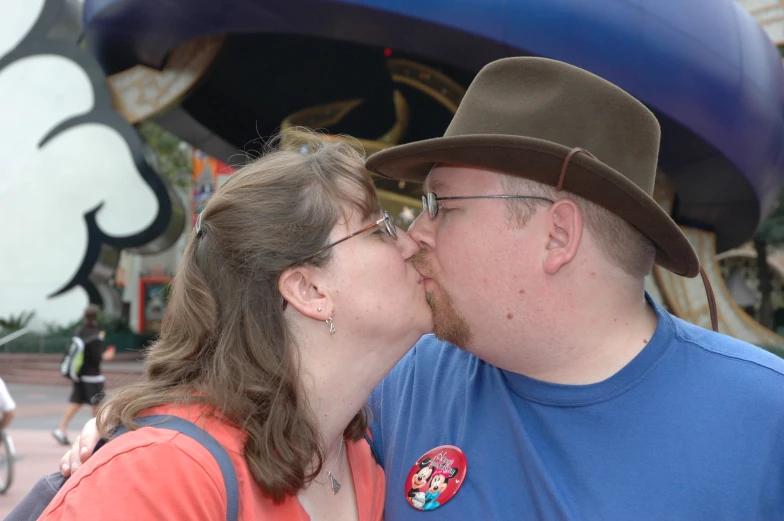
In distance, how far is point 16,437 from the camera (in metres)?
11.2

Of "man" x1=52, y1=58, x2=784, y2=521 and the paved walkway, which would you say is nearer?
"man" x1=52, y1=58, x2=784, y2=521

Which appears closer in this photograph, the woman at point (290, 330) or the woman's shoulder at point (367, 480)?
the woman at point (290, 330)

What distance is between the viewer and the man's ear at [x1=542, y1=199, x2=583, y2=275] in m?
2.23

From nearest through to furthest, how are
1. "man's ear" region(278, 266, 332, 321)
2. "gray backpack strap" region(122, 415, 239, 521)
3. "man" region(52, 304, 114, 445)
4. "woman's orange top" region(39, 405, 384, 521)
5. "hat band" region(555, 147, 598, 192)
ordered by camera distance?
1. "woman's orange top" region(39, 405, 384, 521)
2. "gray backpack strap" region(122, 415, 239, 521)
3. "hat band" region(555, 147, 598, 192)
4. "man's ear" region(278, 266, 332, 321)
5. "man" region(52, 304, 114, 445)

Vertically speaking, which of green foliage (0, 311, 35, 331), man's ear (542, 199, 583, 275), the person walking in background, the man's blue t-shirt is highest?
man's ear (542, 199, 583, 275)

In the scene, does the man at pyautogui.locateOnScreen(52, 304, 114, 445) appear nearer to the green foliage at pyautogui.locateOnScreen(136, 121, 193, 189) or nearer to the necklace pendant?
the necklace pendant

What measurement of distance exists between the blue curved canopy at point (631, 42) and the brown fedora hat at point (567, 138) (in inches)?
415

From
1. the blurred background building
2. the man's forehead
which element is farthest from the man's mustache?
the blurred background building

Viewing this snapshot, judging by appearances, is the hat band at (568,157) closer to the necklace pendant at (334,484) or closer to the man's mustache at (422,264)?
the man's mustache at (422,264)

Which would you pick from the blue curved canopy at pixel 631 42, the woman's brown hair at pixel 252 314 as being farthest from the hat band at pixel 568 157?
the blue curved canopy at pixel 631 42

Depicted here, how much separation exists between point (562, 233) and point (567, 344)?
1.10 feet

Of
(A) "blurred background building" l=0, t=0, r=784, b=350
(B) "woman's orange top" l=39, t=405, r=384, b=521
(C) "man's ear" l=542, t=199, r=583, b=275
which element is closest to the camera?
(B) "woman's orange top" l=39, t=405, r=384, b=521

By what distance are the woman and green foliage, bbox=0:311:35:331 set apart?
22.4 metres

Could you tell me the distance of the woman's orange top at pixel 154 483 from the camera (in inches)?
69.1
